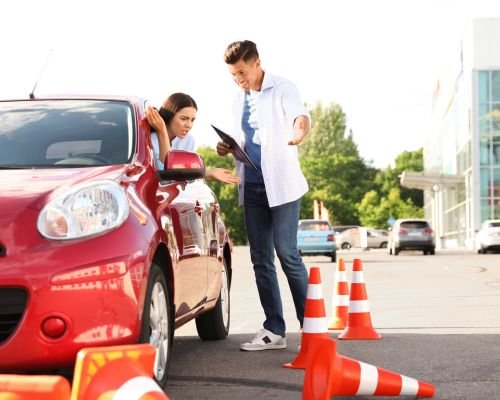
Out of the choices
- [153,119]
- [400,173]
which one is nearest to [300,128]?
[153,119]

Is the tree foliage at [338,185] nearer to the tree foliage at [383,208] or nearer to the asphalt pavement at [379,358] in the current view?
the tree foliage at [383,208]

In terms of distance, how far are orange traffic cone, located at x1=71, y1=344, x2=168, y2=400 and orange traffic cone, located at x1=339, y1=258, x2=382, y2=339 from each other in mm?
4482

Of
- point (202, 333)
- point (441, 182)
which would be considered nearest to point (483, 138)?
point (441, 182)

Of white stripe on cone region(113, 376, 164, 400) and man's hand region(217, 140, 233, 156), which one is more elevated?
man's hand region(217, 140, 233, 156)

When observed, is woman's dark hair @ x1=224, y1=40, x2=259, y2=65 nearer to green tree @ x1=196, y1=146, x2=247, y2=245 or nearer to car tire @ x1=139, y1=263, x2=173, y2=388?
car tire @ x1=139, y1=263, x2=173, y2=388

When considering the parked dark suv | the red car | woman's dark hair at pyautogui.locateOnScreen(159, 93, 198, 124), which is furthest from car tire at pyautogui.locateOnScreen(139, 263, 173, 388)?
the parked dark suv

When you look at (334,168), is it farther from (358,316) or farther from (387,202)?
(358,316)

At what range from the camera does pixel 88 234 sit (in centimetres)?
458

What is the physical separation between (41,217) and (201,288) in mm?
2085

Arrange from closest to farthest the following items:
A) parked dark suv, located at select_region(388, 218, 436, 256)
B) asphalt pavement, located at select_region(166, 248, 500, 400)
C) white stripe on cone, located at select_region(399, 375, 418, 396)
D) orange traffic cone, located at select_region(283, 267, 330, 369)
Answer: white stripe on cone, located at select_region(399, 375, 418, 396)
asphalt pavement, located at select_region(166, 248, 500, 400)
orange traffic cone, located at select_region(283, 267, 330, 369)
parked dark suv, located at select_region(388, 218, 436, 256)

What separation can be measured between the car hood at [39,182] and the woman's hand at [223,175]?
5.33ft

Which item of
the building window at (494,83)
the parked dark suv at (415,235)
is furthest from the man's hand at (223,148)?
the building window at (494,83)

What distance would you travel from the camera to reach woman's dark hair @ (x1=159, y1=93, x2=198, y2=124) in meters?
7.20

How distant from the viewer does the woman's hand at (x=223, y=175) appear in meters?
6.80
